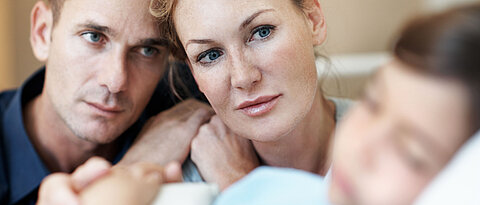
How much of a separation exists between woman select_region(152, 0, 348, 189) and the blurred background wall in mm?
1795

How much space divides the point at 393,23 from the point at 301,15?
2448mm

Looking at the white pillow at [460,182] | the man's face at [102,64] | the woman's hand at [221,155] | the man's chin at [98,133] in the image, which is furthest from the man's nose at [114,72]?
the white pillow at [460,182]

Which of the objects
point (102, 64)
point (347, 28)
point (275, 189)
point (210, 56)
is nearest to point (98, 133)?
point (102, 64)

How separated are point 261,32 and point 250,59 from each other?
74 mm

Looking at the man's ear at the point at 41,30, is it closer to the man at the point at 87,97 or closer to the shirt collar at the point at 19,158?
the man at the point at 87,97

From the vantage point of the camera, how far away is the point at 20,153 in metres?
1.60

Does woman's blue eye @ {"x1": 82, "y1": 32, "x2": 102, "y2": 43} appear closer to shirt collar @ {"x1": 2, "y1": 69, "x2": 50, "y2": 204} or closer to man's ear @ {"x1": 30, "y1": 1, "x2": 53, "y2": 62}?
man's ear @ {"x1": 30, "y1": 1, "x2": 53, "y2": 62}

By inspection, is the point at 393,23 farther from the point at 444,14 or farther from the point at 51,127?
the point at 444,14

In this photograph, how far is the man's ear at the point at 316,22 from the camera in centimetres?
137

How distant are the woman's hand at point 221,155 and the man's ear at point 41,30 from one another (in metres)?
0.60

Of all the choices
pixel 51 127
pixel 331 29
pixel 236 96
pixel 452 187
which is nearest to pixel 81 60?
pixel 51 127

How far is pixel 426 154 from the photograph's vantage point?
25.8 inches

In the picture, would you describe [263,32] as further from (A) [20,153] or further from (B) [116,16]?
(A) [20,153]

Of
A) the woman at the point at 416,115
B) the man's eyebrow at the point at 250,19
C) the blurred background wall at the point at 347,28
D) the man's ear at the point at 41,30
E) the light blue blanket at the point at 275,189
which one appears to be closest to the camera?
the woman at the point at 416,115
